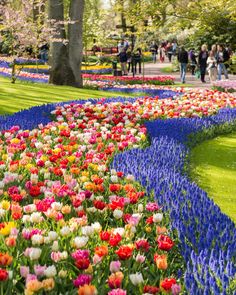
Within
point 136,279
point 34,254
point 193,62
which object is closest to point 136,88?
point 193,62

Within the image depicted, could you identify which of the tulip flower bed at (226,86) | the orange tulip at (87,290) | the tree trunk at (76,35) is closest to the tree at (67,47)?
the tree trunk at (76,35)

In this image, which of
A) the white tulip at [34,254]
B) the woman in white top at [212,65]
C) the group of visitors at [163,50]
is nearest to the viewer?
the white tulip at [34,254]

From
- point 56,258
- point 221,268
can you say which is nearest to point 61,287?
point 56,258

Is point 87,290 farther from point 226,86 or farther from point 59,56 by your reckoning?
point 226,86

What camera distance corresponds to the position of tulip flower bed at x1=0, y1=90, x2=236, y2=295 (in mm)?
2994

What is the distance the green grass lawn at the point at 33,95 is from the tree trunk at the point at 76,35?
3.88 ft

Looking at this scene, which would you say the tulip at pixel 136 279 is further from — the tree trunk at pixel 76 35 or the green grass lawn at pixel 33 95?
the tree trunk at pixel 76 35

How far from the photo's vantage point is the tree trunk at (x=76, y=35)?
19.2 m

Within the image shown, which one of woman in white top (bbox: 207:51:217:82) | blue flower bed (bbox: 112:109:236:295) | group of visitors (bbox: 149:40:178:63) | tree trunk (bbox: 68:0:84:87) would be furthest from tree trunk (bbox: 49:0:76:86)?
group of visitors (bbox: 149:40:178:63)

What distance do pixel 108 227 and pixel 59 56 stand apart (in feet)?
52.8

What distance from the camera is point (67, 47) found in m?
19.8

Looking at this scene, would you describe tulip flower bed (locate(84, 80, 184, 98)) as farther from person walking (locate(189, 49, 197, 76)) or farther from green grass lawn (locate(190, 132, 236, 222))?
person walking (locate(189, 49, 197, 76))

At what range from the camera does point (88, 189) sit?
196 inches

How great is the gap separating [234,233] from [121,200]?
40.5 inches
